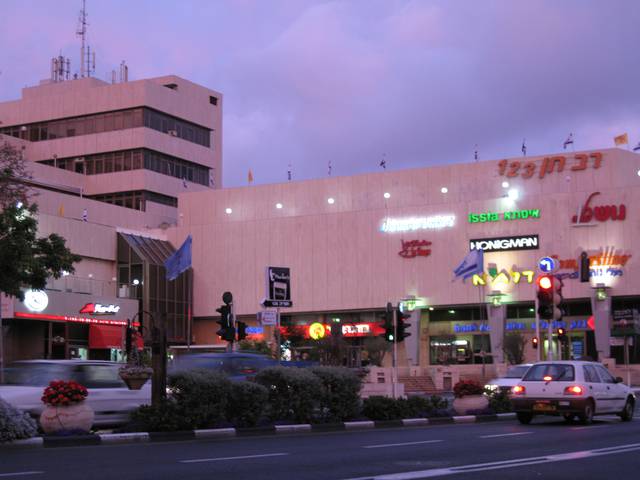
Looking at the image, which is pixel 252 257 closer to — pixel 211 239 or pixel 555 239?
pixel 211 239

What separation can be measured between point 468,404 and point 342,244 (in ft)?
147

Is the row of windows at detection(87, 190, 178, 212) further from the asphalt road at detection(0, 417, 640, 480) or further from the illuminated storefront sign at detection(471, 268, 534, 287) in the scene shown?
the asphalt road at detection(0, 417, 640, 480)

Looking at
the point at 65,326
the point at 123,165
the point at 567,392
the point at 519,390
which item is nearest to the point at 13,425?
the point at 519,390

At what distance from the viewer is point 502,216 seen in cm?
6606

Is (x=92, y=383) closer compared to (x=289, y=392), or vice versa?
(x=92, y=383)

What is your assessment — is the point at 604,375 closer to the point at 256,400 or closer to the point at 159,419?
the point at 256,400

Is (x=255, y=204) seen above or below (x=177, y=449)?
above

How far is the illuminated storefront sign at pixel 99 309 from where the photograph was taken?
5972 cm

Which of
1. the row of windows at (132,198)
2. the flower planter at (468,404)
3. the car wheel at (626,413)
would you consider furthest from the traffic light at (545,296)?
the row of windows at (132,198)

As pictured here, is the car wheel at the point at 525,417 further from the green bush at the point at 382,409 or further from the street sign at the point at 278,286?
the street sign at the point at 278,286

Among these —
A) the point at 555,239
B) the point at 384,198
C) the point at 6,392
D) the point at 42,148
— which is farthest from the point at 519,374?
the point at 42,148

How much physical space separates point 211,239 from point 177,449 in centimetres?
5979

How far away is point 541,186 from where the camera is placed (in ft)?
221

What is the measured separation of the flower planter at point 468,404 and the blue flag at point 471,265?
35997mm
